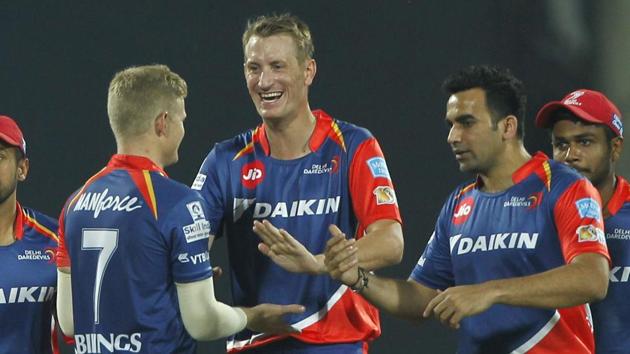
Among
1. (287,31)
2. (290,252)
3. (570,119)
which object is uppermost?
(287,31)

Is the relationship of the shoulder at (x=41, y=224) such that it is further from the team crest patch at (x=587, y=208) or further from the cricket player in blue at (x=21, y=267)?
the team crest patch at (x=587, y=208)

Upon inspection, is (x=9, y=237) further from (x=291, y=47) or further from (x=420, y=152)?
(x=420, y=152)

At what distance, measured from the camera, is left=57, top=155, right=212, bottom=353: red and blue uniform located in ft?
8.86

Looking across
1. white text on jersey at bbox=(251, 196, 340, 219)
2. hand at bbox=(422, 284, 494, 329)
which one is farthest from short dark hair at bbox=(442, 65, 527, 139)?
hand at bbox=(422, 284, 494, 329)

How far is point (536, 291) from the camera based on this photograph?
2746 mm

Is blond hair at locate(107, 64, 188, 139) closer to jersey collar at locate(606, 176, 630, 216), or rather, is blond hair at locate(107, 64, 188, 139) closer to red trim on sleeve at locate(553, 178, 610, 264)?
red trim on sleeve at locate(553, 178, 610, 264)

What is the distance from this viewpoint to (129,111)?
9.27 feet

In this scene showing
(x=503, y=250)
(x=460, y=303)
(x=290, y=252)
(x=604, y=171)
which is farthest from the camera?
(x=604, y=171)

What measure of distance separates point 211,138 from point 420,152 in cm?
89

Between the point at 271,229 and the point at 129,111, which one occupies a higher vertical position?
the point at 129,111

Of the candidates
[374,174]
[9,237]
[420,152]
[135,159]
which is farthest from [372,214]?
[420,152]

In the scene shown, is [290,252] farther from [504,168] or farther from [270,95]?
[504,168]

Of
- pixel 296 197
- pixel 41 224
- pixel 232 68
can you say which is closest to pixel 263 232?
pixel 296 197

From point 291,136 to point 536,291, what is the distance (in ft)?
2.76
